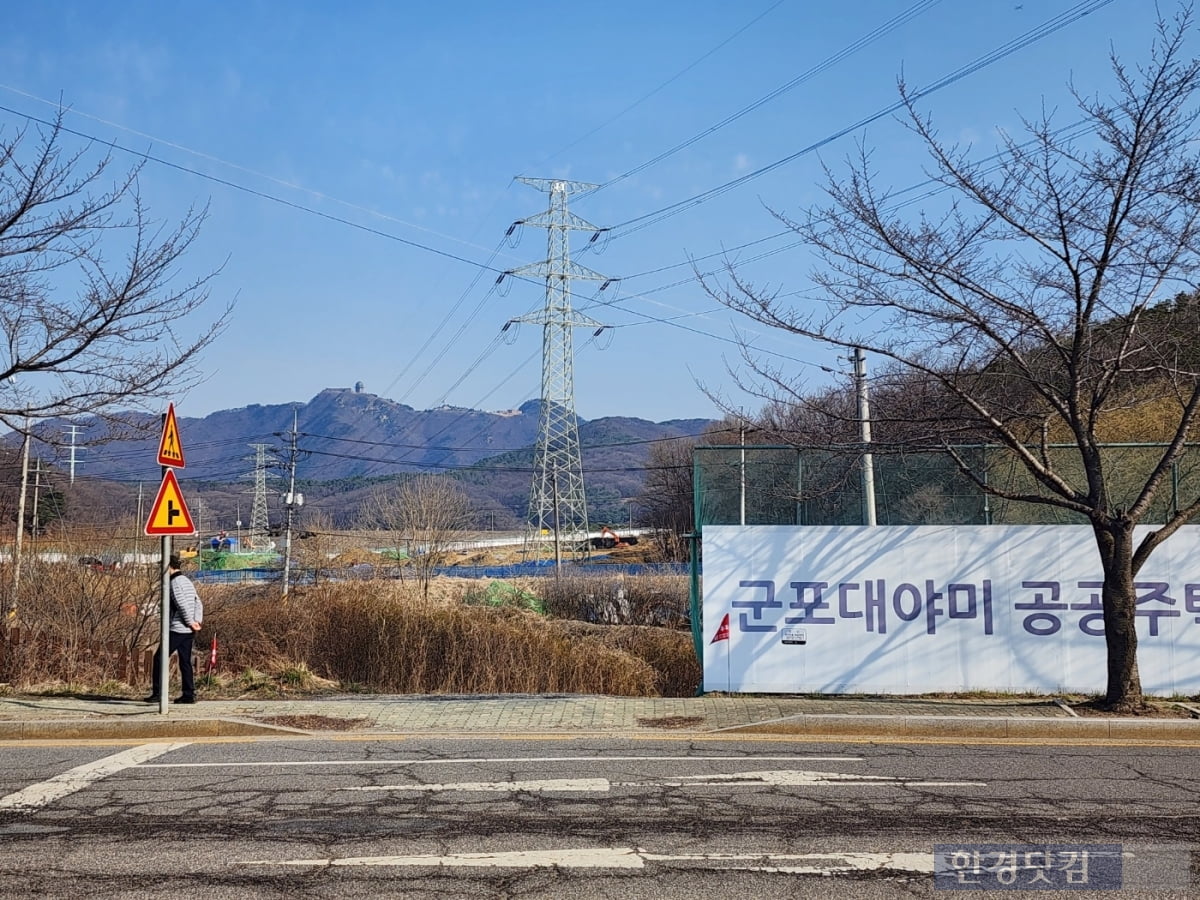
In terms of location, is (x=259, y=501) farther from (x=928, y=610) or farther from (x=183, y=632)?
(x=928, y=610)

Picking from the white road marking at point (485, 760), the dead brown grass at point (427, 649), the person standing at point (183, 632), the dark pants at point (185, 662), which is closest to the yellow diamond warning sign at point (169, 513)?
the person standing at point (183, 632)

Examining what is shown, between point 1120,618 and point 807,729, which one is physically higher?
point 1120,618

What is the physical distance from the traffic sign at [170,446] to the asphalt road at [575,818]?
10.1ft

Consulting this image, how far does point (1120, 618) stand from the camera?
12.1 meters

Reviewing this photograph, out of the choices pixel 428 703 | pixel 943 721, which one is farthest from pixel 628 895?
pixel 428 703

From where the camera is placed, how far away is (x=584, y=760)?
9.55 m

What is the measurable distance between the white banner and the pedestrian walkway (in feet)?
2.72

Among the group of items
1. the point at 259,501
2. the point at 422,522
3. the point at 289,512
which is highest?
the point at 259,501

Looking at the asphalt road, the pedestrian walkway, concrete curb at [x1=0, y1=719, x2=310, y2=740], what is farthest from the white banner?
concrete curb at [x1=0, y1=719, x2=310, y2=740]

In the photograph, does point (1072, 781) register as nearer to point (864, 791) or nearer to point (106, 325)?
point (864, 791)

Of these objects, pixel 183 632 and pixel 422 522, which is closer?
pixel 183 632

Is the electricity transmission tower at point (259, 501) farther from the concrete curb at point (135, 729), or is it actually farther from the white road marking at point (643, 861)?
the white road marking at point (643, 861)

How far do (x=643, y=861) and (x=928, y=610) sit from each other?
8437 mm

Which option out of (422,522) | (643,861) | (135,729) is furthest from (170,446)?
(422,522)
